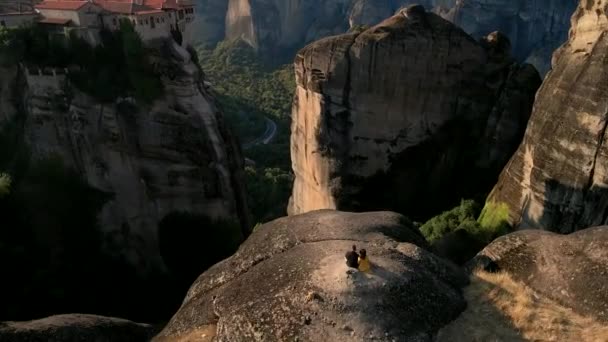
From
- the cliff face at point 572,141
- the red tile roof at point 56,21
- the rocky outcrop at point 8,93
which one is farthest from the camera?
the rocky outcrop at point 8,93

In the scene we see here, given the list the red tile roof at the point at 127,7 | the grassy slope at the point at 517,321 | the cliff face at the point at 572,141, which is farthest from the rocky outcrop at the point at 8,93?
the grassy slope at the point at 517,321

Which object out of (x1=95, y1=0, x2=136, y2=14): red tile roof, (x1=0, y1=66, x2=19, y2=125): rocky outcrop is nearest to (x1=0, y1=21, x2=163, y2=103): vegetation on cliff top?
(x1=0, y1=66, x2=19, y2=125): rocky outcrop

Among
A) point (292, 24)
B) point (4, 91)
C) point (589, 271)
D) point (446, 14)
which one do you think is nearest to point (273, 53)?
point (292, 24)

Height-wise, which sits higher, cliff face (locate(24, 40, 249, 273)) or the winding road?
cliff face (locate(24, 40, 249, 273))

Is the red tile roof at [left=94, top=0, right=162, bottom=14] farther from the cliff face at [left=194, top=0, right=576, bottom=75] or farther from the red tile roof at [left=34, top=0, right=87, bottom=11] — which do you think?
the cliff face at [left=194, top=0, right=576, bottom=75]

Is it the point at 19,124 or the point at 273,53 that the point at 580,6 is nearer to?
the point at 19,124

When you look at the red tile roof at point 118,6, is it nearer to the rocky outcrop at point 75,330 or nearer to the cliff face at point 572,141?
the rocky outcrop at point 75,330
